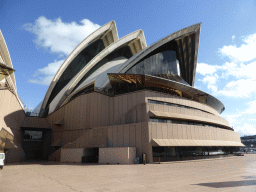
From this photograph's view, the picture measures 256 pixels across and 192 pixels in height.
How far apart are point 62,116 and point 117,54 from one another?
18.3m

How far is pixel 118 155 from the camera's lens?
1978 cm

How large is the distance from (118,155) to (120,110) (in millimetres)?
7796

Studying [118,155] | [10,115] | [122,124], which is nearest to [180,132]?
[122,124]

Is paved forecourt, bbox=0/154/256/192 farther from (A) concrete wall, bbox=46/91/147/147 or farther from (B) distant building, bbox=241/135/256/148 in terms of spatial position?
(B) distant building, bbox=241/135/256/148

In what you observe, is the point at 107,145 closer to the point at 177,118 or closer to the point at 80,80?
the point at 177,118

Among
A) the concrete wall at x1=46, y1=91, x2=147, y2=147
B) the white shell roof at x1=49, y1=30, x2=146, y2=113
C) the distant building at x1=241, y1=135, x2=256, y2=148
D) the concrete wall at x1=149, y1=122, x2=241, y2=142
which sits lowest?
the distant building at x1=241, y1=135, x2=256, y2=148

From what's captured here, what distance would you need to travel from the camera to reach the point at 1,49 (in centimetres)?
2822

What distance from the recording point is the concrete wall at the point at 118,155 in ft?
63.8

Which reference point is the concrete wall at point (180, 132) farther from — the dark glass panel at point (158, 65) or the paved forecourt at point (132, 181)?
the dark glass panel at point (158, 65)

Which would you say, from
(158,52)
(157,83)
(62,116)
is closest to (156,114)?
(157,83)

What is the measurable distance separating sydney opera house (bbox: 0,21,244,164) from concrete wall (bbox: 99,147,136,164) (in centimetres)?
10

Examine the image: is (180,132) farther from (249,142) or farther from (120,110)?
(249,142)

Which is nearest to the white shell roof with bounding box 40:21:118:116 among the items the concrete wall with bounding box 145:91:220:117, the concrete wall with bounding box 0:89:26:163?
the concrete wall with bounding box 0:89:26:163

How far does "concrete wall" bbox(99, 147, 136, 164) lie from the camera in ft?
63.8
